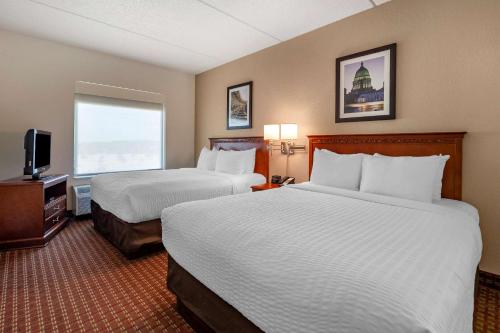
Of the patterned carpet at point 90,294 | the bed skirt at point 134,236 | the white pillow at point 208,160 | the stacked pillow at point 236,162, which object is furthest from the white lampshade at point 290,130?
the patterned carpet at point 90,294

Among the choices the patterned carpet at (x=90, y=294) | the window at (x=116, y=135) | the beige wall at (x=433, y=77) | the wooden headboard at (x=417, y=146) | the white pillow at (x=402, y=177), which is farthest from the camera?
the window at (x=116, y=135)

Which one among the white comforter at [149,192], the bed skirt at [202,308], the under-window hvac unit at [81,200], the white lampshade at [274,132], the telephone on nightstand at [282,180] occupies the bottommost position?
the bed skirt at [202,308]

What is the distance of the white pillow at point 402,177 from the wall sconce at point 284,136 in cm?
116

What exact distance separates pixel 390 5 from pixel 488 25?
895 millimetres

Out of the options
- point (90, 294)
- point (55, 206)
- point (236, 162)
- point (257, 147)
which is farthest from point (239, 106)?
point (90, 294)

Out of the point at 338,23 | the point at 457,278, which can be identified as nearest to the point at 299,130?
the point at 338,23

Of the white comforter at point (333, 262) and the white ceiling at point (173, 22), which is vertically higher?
the white ceiling at point (173, 22)

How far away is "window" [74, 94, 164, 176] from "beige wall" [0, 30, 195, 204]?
16cm

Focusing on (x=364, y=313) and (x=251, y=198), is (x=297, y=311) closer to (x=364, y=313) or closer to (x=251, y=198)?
(x=364, y=313)

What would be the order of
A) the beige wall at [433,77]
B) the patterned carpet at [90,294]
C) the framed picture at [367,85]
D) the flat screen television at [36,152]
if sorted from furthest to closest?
the flat screen television at [36,152] < the framed picture at [367,85] < the beige wall at [433,77] < the patterned carpet at [90,294]

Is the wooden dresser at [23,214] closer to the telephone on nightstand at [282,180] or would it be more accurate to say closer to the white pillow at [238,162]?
the white pillow at [238,162]

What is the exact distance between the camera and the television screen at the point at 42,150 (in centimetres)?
320

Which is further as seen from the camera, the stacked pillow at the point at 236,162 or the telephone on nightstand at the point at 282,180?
the stacked pillow at the point at 236,162

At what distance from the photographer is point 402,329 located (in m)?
0.72
